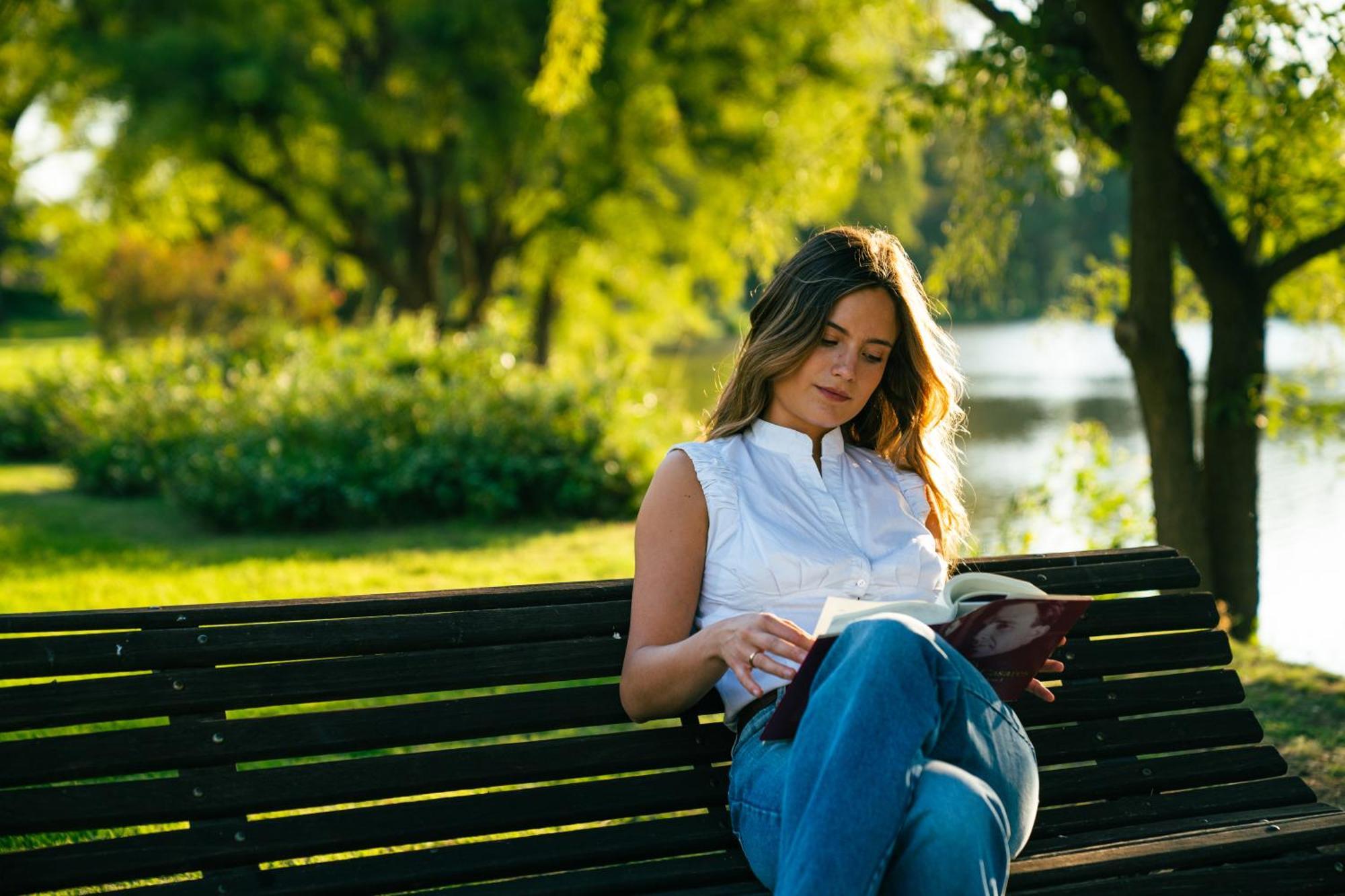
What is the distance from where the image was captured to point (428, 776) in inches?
108

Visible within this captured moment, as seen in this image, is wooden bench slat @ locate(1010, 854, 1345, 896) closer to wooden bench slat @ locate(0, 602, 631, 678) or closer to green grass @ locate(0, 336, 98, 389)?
wooden bench slat @ locate(0, 602, 631, 678)

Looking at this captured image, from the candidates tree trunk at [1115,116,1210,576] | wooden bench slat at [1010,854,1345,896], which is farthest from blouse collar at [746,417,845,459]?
tree trunk at [1115,116,1210,576]

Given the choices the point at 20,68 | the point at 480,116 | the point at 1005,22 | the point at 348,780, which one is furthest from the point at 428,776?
the point at 20,68

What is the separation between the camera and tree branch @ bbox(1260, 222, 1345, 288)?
630 cm

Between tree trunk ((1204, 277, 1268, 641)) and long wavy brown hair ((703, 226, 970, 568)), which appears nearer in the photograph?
long wavy brown hair ((703, 226, 970, 568))

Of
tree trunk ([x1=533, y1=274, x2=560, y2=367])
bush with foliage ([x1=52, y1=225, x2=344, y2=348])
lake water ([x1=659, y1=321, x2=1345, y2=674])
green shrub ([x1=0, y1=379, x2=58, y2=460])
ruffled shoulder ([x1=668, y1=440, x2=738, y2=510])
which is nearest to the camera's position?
ruffled shoulder ([x1=668, y1=440, x2=738, y2=510])

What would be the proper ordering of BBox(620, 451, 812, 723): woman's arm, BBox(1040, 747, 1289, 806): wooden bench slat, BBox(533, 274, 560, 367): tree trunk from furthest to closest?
1. BBox(533, 274, 560, 367): tree trunk
2. BBox(1040, 747, 1289, 806): wooden bench slat
3. BBox(620, 451, 812, 723): woman's arm

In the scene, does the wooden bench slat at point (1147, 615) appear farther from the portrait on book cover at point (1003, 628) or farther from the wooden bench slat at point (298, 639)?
the wooden bench slat at point (298, 639)

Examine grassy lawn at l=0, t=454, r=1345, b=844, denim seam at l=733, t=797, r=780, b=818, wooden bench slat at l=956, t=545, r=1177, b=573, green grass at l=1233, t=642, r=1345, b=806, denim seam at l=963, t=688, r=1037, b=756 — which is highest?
wooden bench slat at l=956, t=545, r=1177, b=573

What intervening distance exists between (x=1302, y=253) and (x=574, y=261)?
15969 mm

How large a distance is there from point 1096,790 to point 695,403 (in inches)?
777

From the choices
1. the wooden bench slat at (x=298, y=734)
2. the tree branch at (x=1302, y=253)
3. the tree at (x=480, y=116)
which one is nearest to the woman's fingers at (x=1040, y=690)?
the wooden bench slat at (x=298, y=734)

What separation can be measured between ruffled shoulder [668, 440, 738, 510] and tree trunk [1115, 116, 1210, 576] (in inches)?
160

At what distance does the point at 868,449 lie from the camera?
3410 millimetres
